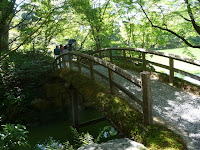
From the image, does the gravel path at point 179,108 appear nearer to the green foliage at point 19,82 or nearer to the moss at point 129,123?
the moss at point 129,123

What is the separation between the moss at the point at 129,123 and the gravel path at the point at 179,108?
0.35 meters

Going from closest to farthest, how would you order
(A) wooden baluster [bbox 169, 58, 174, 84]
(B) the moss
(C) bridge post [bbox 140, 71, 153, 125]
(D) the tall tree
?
(B) the moss
(C) bridge post [bbox 140, 71, 153, 125]
(A) wooden baluster [bbox 169, 58, 174, 84]
(D) the tall tree

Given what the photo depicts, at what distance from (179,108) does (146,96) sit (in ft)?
5.00

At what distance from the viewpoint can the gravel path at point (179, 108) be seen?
3170mm

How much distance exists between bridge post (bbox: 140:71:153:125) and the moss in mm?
167

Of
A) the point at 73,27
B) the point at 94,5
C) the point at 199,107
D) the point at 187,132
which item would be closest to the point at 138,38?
the point at 94,5

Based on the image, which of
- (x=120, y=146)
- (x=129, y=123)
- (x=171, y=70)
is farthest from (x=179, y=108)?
(x=120, y=146)

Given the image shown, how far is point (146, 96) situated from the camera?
3094 mm

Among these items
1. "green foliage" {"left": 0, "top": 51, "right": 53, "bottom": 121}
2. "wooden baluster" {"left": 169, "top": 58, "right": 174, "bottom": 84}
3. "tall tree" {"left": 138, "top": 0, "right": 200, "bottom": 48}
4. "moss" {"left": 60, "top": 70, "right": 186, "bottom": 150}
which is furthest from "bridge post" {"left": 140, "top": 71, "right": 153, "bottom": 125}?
"green foliage" {"left": 0, "top": 51, "right": 53, "bottom": 121}

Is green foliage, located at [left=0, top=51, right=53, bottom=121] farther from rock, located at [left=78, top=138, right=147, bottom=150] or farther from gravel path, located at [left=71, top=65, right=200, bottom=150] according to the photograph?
rock, located at [left=78, top=138, right=147, bottom=150]

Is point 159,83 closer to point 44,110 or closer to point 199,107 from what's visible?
point 199,107

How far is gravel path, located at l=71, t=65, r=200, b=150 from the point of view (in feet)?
10.4

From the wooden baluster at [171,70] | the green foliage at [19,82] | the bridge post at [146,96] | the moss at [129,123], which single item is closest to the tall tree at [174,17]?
the wooden baluster at [171,70]

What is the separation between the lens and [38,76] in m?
9.74
